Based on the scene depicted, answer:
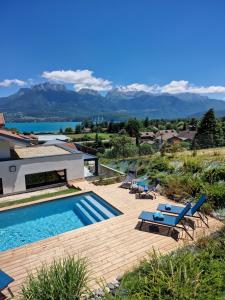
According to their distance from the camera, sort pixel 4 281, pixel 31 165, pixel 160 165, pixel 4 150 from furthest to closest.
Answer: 1. pixel 160 165
2. pixel 31 165
3. pixel 4 150
4. pixel 4 281

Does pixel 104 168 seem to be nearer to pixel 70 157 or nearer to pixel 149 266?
pixel 70 157

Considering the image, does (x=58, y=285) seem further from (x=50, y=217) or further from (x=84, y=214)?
(x=50, y=217)

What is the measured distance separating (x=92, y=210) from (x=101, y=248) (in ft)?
13.5

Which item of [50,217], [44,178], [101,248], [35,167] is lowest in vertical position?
[50,217]

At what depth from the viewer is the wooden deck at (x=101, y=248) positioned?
5.63 m

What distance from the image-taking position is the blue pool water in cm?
899

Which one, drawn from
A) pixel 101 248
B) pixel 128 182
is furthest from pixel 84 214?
pixel 101 248

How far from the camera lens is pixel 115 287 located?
188 inches

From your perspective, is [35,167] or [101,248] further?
[35,167]

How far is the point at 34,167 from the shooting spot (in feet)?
44.5

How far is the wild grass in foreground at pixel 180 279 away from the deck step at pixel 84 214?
521cm

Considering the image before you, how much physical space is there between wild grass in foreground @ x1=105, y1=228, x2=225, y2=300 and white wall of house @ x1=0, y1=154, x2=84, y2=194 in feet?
34.0

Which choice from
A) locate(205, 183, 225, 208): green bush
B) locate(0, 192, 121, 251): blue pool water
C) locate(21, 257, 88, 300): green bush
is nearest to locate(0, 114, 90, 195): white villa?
locate(0, 192, 121, 251): blue pool water

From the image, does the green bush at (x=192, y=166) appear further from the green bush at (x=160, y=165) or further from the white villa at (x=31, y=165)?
the white villa at (x=31, y=165)
